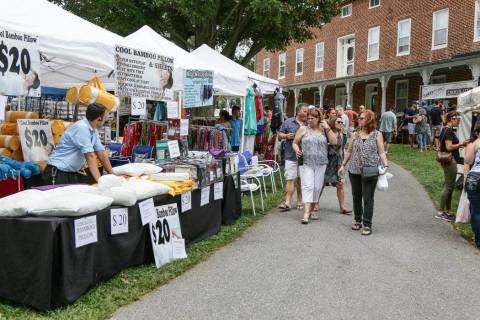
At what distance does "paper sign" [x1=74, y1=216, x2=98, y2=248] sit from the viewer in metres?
4.15

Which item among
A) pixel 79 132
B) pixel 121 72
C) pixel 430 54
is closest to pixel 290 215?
pixel 121 72

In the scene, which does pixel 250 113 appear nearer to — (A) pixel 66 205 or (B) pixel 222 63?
(B) pixel 222 63

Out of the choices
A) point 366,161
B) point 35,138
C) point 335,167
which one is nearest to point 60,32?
point 35,138

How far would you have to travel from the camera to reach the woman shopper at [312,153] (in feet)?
24.7

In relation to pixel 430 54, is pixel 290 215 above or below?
below

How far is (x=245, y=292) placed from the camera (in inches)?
183

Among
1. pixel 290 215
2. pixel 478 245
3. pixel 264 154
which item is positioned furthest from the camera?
pixel 264 154

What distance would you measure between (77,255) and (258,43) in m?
15.4

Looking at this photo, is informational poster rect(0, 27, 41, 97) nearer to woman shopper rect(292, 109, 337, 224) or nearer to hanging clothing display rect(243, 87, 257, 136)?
woman shopper rect(292, 109, 337, 224)

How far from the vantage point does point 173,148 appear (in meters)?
7.21

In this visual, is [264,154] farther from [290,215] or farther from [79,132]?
[79,132]

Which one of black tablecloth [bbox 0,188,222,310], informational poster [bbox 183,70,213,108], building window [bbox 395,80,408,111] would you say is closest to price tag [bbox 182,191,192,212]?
black tablecloth [bbox 0,188,222,310]

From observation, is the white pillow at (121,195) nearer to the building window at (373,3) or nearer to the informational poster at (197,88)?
the informational poster at (197,88)

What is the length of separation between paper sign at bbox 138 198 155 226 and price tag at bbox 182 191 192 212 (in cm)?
70
